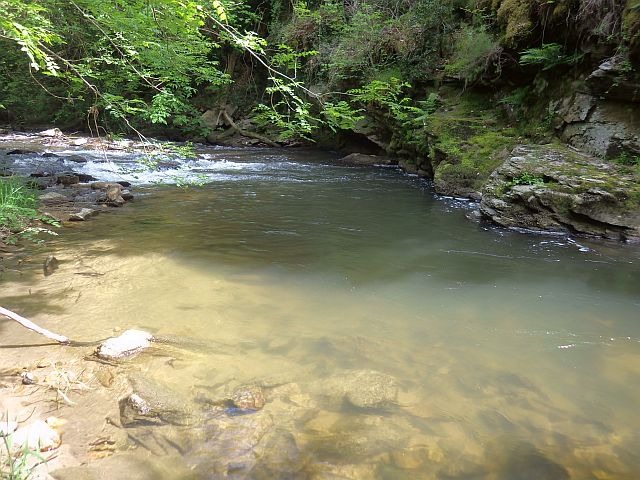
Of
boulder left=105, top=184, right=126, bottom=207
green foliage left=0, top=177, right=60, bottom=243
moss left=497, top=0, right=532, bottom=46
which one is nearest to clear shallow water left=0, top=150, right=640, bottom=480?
green foliage left=0, top=177, right=60, bottom=243

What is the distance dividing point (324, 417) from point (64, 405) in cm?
174

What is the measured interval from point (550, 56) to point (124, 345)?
33.6 ft

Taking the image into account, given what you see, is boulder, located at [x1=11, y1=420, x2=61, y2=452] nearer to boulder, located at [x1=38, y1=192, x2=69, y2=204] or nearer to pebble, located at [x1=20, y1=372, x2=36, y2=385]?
pebble, located at [x1=20, y1=372, x2=36, y2=385]

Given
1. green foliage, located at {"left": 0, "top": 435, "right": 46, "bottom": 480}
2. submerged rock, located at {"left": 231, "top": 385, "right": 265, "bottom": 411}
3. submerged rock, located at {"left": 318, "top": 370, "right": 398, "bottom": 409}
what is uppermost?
green foliage, located at {"left": 0, "top": 435, "right": 46, "bottom": 480}

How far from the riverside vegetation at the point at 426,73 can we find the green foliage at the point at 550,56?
0.03 m

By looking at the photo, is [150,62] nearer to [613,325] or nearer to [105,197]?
[105,197]

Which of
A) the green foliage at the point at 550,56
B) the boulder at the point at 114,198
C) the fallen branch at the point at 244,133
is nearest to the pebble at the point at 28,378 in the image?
the boulder at the point at 114,198

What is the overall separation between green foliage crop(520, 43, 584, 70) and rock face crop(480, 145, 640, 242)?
2.22 metres

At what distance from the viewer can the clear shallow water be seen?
2678mm

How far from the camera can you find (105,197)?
30.1ft

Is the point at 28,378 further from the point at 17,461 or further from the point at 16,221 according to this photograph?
the point at 16,221

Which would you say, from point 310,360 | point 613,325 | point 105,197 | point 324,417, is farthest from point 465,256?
point 105,197

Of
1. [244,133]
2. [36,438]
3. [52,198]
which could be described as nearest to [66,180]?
[52,198]

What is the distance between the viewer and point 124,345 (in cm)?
355
